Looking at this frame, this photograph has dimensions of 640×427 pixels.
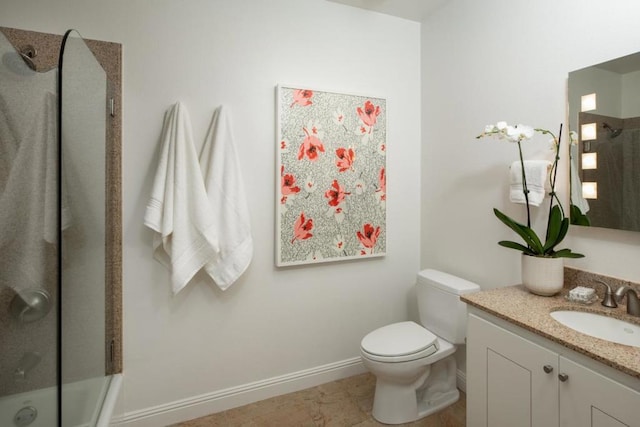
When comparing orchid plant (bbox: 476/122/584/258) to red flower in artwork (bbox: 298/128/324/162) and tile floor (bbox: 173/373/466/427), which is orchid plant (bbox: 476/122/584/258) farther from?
tile floor (bbox: 173/373/466/427)

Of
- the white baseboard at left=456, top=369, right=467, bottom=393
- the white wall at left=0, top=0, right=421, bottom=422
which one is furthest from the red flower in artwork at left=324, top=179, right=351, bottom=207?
the white baseboard at left=456, top=369, right=467, bottom=393

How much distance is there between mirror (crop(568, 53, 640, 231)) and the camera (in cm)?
130

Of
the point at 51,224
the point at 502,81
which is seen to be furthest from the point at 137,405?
the point at 502,81

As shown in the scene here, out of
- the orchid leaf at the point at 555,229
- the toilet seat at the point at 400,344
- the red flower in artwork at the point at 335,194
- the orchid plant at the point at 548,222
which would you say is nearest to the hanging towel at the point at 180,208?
the red flower in artwork at the point at 335,194

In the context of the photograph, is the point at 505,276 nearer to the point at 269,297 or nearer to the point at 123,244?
the point at 269,297

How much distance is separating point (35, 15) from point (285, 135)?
130 centimetres

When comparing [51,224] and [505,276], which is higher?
[51,224]

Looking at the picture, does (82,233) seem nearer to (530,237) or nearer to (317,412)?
(317,412)

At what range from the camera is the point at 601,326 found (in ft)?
4.23

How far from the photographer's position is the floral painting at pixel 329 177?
2027 millimetres

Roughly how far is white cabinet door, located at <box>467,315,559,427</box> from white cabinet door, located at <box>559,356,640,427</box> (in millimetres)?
36

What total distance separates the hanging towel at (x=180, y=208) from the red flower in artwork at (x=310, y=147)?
63 cm

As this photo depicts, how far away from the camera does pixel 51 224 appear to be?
1.14 m

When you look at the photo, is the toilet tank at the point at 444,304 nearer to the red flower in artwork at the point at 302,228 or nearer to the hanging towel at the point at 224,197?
the red flower in artwork at the point at 302,228
